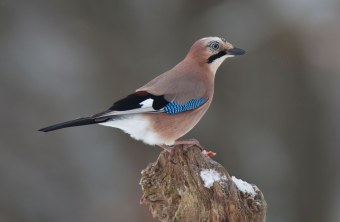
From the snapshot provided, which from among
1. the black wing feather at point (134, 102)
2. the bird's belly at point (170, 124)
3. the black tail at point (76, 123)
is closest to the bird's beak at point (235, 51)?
the bird's belly at point (170, 124)

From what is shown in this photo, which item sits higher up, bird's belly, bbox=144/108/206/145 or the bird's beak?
the bird's beak

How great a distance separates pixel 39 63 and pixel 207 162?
576cm

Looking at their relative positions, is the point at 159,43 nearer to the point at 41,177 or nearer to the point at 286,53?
the point at 286,53

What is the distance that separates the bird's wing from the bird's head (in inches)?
14.7

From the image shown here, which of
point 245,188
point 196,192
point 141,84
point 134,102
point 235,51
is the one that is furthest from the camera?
point 141,84

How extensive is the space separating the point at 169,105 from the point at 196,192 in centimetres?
82

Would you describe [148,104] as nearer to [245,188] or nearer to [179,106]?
[179,106]

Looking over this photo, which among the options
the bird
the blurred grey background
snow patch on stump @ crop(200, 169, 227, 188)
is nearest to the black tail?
the bird

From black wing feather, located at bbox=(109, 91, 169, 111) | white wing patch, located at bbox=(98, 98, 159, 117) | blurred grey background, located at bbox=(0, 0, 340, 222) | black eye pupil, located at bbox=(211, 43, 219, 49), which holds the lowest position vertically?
blurred grey background, located at bbox=(0, 0, 340, 222)

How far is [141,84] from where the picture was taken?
26.2 ft

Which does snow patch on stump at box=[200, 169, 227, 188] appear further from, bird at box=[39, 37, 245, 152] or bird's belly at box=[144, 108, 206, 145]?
bird's belly at box=[144, 108, 206, 145]

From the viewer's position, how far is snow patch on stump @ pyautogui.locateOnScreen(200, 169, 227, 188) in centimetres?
326

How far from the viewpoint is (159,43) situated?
27.6 feet

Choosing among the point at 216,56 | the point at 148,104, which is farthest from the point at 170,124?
the point at 216,56
